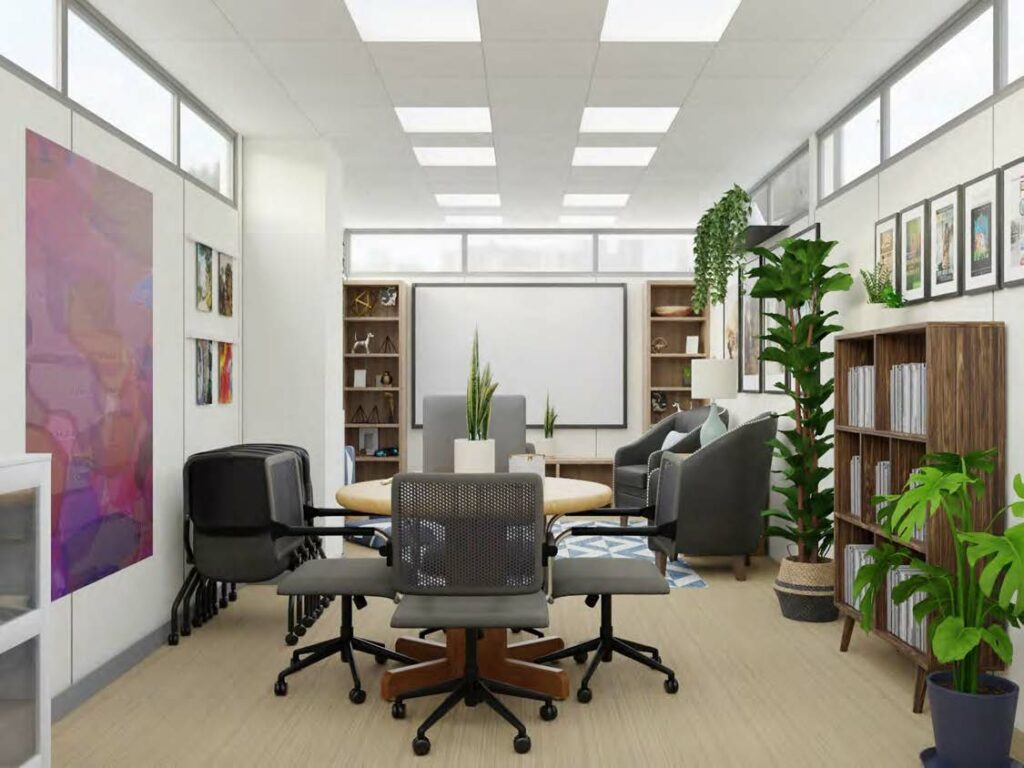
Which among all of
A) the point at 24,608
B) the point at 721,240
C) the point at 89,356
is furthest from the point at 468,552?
the point at 721,240

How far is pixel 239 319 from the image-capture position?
586 cm

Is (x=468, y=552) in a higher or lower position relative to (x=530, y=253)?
lower

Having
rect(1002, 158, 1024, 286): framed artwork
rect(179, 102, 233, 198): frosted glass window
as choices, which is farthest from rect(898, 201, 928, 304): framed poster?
rect(179, 102, 233, 198): frosted glass window

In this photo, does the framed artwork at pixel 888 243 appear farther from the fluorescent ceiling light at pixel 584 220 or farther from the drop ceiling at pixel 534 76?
the fluorescent ceiling light at pixel 584 220

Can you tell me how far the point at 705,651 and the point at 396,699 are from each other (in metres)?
1.60

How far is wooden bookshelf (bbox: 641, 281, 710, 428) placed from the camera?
30.9 ft

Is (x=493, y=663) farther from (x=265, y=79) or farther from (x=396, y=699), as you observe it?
(x=265, y=79)

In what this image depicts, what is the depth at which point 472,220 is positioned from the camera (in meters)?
9.30

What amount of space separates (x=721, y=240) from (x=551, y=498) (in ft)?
10.7

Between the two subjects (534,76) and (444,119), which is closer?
(534,76)

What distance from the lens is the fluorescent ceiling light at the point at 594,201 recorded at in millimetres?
8078

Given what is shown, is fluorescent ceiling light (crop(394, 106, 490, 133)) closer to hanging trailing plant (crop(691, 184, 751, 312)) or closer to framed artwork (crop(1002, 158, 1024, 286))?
hanging trailing plant (crop(691, 184, 751, 312))

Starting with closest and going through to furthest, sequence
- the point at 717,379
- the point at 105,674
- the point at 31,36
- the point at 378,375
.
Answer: the point at 31,36
the point at 105,674
the point at 717,379
the point at 378,375

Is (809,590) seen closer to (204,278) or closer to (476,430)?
(476,430)
